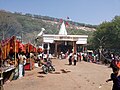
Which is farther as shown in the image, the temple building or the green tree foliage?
the green tree foliage

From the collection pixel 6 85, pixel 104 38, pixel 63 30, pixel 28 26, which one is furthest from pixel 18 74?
pixel 28 26

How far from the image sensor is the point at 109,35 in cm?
7100

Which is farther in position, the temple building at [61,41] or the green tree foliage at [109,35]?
the green tree foliage at [109,35]

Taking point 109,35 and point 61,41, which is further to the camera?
point 109,35

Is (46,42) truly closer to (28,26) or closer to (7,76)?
(7,76)

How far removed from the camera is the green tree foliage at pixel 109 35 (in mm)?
67750

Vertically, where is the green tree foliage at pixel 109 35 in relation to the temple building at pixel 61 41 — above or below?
above

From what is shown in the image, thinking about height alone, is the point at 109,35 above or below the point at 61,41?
above

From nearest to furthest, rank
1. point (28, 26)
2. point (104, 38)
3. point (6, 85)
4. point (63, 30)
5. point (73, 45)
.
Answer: point (6, 85) < point (73, 45) < point (63, 30) < point (104, 38) < point (28, 26)

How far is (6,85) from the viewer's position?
15.2 m

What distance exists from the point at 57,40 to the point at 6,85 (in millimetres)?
38894

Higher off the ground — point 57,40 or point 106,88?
point 57,40

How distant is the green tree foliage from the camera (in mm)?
67750

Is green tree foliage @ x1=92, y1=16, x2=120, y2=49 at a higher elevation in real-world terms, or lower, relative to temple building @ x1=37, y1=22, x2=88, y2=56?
higher
